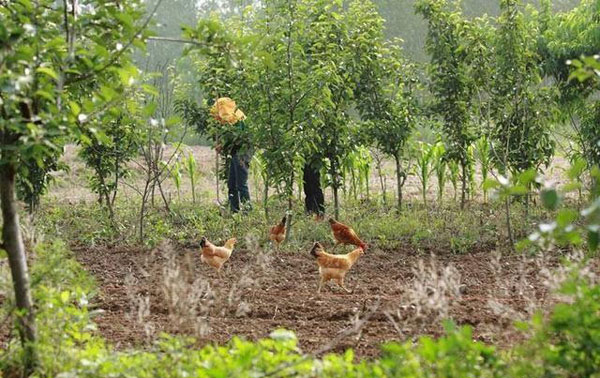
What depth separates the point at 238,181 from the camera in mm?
11852

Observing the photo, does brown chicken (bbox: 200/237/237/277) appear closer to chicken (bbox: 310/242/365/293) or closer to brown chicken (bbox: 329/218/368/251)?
chicken (bbox: 310/242/365/293)

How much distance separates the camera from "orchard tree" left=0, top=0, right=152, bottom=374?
3604 mm

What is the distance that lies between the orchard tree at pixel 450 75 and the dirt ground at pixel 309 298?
2872mm

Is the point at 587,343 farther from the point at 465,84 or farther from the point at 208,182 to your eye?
the point at 208,182

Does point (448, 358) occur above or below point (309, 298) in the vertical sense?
above

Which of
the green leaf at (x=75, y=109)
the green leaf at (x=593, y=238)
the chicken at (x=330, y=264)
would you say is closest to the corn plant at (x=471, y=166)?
the chicken at (x=330, y=264)

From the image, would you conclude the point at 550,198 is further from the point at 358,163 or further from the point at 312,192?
the point at 358,163

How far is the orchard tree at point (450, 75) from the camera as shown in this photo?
11477mm

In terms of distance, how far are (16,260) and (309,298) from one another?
3.26 m

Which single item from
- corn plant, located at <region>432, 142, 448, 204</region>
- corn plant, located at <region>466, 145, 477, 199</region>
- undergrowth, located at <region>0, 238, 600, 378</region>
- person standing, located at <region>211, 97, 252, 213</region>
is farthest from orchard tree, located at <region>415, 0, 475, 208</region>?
undergrowth, located at <region>0, 238, 600, 378</region>

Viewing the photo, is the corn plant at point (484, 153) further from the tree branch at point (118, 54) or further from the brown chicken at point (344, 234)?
the tree branch at point (118, 54)

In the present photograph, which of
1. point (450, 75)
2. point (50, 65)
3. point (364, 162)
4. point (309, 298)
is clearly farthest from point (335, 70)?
point (50, 65)

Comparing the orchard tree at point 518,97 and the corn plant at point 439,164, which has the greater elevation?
the orchard tree at point 518,97

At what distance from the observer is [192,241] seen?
33.1 ft
